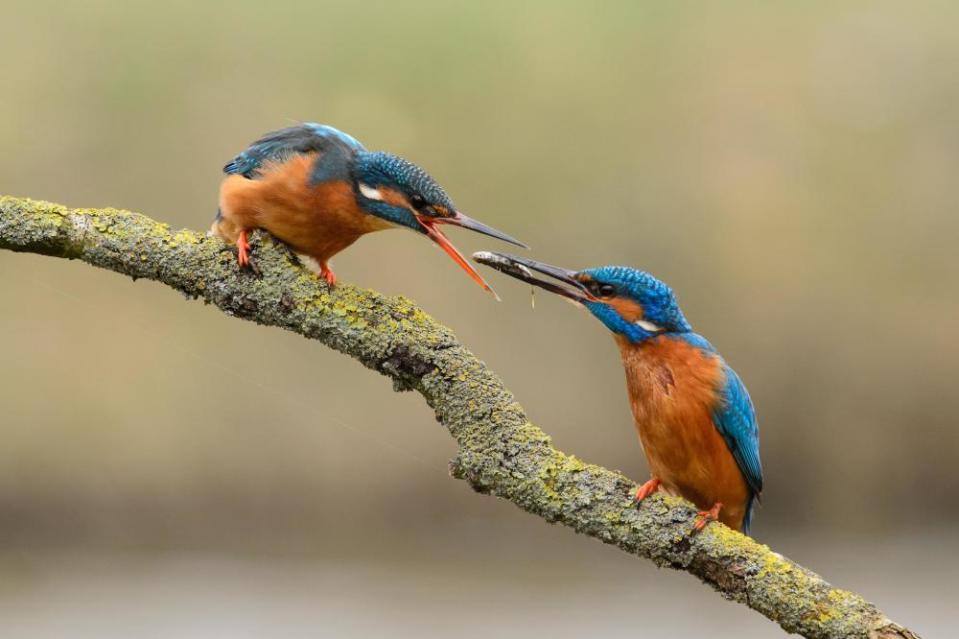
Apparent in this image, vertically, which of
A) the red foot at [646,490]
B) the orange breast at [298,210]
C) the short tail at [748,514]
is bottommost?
the red foot at [646,490]

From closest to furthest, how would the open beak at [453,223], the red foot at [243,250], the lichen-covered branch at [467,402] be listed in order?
the lichen-covered branch at [467,402] → the red foot at [243,250] → the open beak at [453,223]

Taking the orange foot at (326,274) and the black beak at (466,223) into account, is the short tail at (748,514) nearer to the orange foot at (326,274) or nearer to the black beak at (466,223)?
the black beak at (466,223)

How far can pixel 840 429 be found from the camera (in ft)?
23.2

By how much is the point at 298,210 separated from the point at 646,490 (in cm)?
98

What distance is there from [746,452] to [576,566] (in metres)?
6.01

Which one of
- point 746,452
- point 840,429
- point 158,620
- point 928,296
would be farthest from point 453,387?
point 158,620

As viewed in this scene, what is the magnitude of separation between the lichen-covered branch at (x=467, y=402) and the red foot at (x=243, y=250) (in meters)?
0.02

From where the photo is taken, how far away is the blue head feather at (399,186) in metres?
2.61

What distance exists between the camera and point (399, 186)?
2.62 m

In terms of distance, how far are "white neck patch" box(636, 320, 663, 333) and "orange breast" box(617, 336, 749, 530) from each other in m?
0.02

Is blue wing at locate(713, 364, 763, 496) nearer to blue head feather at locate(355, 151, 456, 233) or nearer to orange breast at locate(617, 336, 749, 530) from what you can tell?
orange breast at locate(617, 336, 749, 530)

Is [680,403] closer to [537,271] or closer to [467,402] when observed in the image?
[537,271]

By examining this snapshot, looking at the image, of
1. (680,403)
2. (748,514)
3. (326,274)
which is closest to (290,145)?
(326,274)

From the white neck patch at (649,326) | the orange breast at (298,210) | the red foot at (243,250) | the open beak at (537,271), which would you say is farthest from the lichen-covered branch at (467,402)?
the white neck patch at (649,326)
